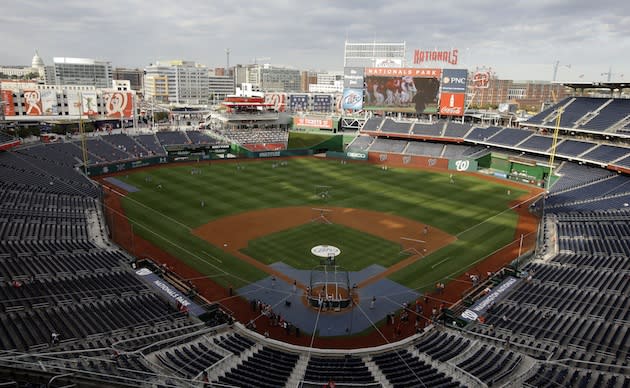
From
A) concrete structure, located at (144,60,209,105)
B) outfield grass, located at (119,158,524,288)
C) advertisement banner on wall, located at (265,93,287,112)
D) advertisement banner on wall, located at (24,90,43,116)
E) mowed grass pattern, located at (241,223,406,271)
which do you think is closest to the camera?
mowed grass pattern, located at (241,223,406,271)

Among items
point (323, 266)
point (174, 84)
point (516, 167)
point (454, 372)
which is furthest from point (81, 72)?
point (454, 372)

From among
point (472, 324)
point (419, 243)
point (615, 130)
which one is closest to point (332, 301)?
point (472, 324)

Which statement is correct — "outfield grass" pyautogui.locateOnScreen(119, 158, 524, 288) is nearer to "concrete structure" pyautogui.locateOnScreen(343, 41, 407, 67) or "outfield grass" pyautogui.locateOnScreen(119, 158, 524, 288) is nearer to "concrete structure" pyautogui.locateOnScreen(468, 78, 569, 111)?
"concrete structure" pyautogui.locateOnScreen(343, 41, 407, 67)

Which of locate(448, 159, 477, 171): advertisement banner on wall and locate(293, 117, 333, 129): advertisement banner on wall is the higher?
locate(293, 117, 333, 129): advertisement banner on wall

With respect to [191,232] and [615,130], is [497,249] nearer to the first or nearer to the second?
[191,232]

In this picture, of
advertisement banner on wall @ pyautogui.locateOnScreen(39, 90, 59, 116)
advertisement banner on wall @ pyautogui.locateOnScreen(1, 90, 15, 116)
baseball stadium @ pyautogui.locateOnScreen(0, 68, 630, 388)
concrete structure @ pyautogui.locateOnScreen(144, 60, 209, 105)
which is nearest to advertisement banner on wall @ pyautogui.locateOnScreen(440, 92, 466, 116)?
baseball stadium @ pyautogui.locateOnScreen(0, 68, 630, 388)

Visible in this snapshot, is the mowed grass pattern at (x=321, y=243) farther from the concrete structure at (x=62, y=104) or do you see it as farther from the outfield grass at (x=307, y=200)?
the concrete structure at (x=62, y=104)

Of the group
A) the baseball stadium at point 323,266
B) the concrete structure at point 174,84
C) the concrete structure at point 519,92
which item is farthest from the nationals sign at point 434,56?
the concrete structure at point 174,84

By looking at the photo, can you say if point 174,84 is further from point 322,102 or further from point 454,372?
point 454,372
